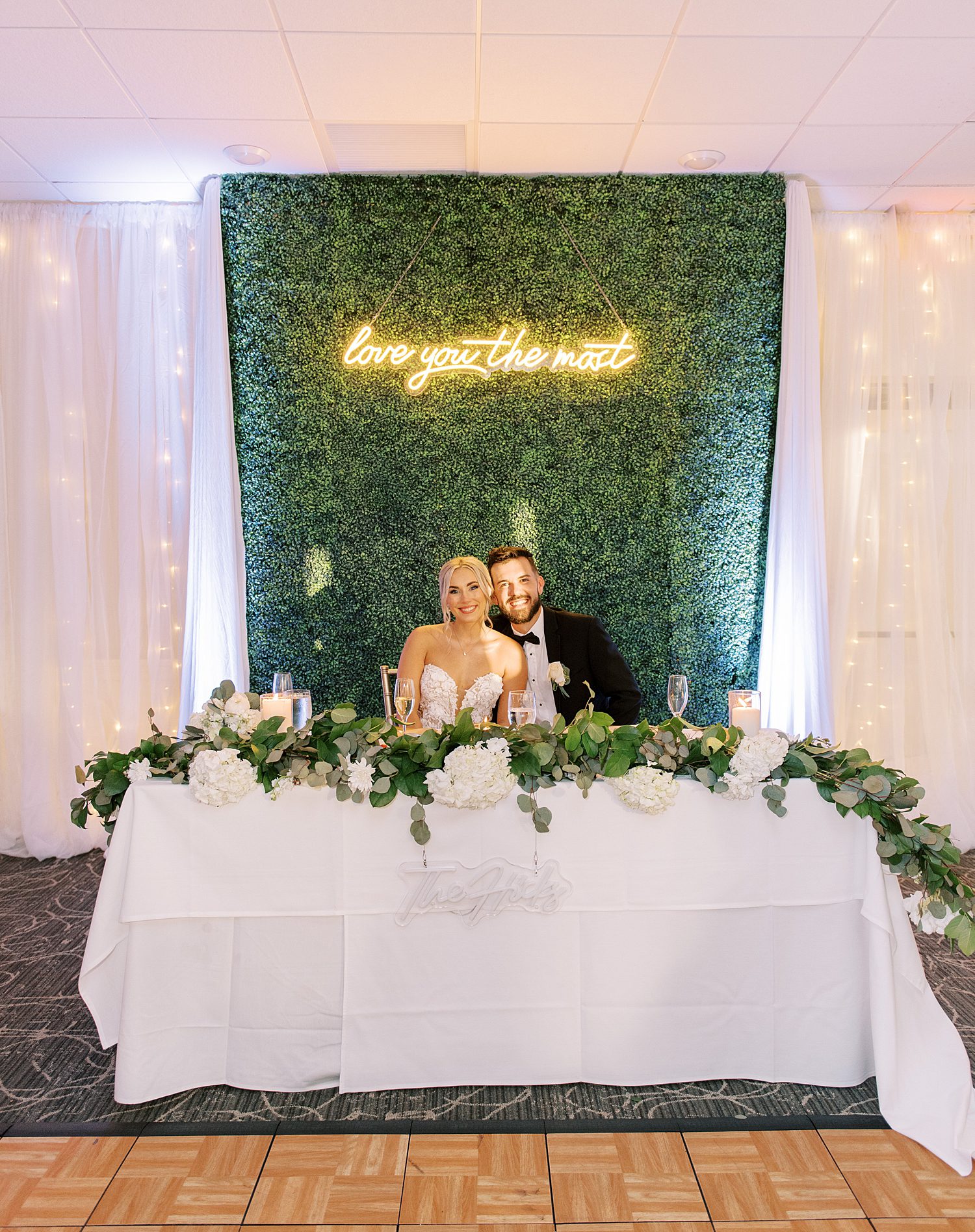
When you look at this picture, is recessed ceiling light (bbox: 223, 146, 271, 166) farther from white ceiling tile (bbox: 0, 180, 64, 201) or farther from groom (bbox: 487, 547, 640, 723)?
groom (bbox: 487, 547, 640, 723)

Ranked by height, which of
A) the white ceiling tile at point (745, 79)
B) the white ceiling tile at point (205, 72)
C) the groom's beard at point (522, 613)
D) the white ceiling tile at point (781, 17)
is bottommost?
the groom's beard at point (522, 613)

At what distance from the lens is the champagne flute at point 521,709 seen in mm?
2715

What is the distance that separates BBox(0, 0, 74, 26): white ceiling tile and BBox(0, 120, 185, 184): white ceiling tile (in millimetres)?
753

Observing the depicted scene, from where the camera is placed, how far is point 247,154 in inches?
177

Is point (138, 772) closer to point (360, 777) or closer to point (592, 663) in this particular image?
point (360, 777)

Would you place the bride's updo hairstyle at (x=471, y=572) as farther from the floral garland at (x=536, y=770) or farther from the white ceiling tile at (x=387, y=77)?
the white ceiling tile at (x=387, y=77)

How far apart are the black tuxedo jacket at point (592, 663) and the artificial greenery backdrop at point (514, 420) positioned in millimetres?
595

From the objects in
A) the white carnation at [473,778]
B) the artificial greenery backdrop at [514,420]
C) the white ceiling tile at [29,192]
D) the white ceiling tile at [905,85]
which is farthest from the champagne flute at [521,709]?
the white ceiling tile at [29,192]

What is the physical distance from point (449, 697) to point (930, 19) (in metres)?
3.19

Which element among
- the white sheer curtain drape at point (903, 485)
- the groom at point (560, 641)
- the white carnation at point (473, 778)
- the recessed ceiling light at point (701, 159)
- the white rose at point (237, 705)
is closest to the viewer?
the white carnation at point (473, 778)

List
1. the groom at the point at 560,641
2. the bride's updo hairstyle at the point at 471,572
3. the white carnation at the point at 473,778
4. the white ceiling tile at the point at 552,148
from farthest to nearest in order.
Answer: the groom at the point at 560,641
the white ceiling tile at the point at 552,148
the bride's updo hairstyle at the point at 471,572
the white carnation at the point at 473,778

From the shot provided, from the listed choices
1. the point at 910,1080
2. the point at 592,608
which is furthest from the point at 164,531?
the point at 910,1080

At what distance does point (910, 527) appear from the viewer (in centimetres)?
513

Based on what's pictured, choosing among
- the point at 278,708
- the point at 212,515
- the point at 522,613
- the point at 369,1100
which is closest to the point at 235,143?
the point at 212,515
